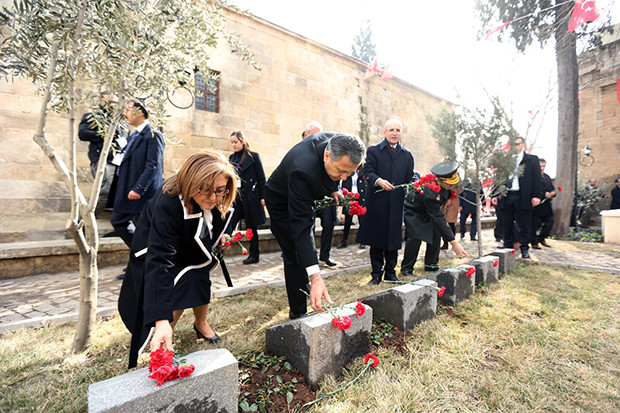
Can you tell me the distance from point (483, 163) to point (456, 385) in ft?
14.6

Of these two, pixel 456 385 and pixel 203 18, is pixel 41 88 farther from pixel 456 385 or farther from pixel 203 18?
pixel 456 385

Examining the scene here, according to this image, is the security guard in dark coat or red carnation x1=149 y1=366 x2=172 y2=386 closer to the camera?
Result: red carnation x1=149 y1=366 x2=172 y2=386

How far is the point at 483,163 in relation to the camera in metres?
5.28

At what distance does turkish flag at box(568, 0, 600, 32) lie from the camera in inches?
275

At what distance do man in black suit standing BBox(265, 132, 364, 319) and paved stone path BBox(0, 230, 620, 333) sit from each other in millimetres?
1187

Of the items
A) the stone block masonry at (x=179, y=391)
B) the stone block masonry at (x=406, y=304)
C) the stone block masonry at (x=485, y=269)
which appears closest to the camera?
the stone block masonry at (x=179, y=391)

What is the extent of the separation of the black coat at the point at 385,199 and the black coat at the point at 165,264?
7.55 ft

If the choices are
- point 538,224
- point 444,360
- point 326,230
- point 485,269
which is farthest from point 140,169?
point 538,224

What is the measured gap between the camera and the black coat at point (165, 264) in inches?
64.0

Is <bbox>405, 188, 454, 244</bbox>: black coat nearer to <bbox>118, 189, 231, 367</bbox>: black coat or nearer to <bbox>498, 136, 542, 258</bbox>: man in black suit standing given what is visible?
<bbox>498, 136, 542, 258</bbox>: man in black suit standing

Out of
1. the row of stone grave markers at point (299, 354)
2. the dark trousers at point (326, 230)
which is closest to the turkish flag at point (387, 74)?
the dark trousers at point (326, 230)

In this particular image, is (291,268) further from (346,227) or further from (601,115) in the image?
(601,115)

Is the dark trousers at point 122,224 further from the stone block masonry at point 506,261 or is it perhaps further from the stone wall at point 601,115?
the stone wall at point 601,115

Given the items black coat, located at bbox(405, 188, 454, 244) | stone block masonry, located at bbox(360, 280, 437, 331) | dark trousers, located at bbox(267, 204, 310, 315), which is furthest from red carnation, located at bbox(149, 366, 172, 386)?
black coat, located at bbox(405, 188, 454, 244)
